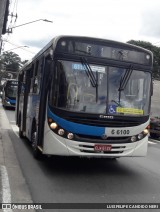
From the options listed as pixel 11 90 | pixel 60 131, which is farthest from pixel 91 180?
pixel 11 90

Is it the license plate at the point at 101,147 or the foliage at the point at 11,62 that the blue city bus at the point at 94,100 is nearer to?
the license plate at the point at 101,147

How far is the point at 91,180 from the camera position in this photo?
8.49m

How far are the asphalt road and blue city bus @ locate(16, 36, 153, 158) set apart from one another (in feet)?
1.89

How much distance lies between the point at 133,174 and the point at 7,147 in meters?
4.85

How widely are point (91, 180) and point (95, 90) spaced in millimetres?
1941

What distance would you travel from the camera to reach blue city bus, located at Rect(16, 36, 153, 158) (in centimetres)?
850

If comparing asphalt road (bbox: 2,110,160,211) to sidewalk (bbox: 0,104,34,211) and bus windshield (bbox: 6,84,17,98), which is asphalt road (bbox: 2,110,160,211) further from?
bus windshield (bbox: 6,84,17,98)

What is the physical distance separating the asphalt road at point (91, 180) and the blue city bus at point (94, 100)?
577mm

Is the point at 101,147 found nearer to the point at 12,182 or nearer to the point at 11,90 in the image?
the point at 12,182

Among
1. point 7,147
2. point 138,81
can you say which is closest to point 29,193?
point 138,81

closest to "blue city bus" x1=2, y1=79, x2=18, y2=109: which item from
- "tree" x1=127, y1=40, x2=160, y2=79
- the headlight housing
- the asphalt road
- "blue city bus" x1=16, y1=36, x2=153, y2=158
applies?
"tree" x1=127, y1=40, x2=160, y2=79

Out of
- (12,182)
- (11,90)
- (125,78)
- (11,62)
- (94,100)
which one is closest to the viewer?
(12,182)

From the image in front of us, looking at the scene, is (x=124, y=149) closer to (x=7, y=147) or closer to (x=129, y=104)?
(x=129, y=104)

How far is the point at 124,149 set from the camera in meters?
8.84
